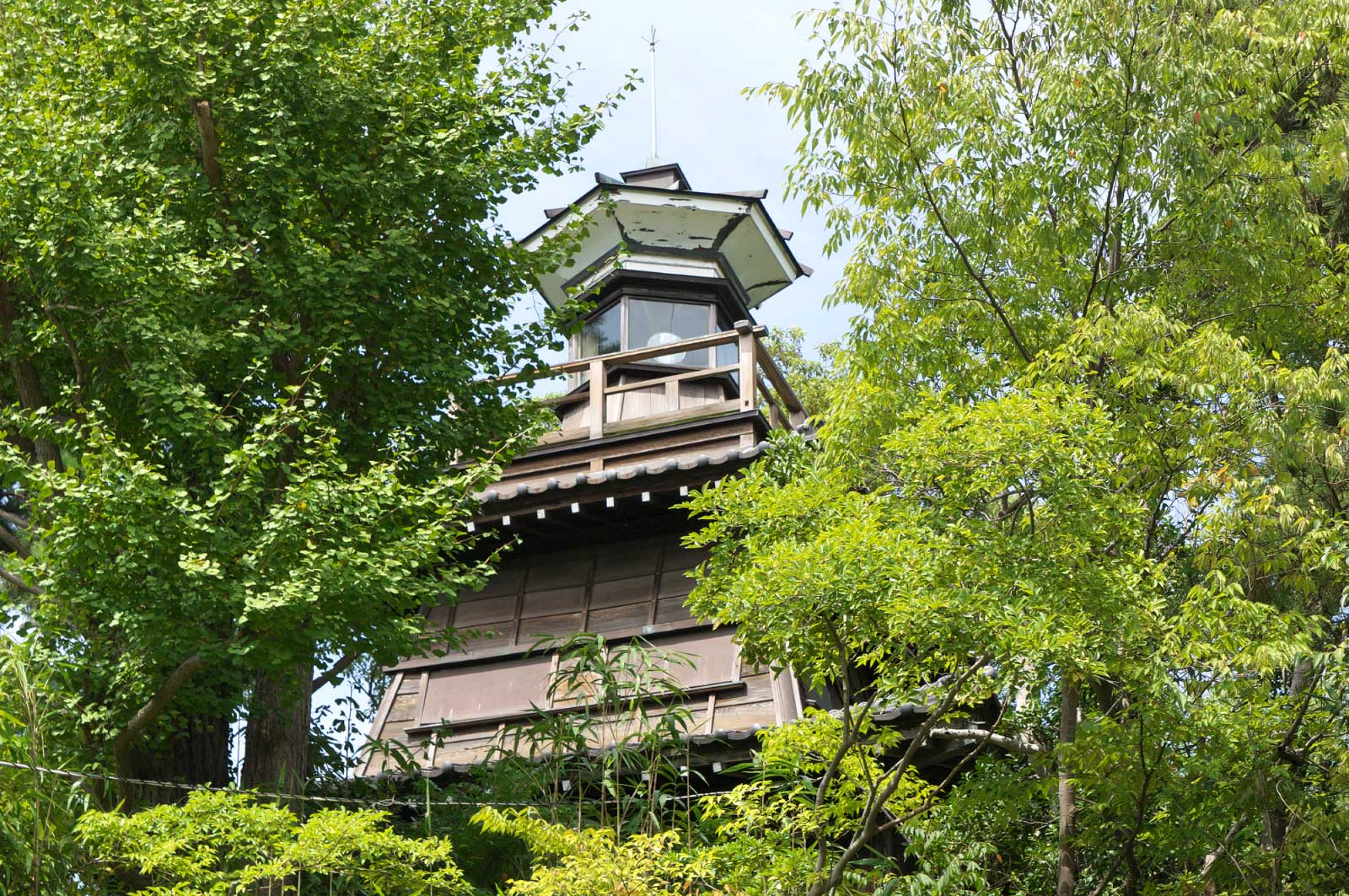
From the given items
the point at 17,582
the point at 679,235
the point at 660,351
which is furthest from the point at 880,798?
the point at 679,235

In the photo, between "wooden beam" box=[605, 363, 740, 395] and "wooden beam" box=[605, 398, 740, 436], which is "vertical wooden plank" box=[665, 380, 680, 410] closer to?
"wooden beam" box=[605, 363, 740, 395]

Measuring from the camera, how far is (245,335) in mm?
8977

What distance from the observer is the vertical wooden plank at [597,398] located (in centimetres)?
1343

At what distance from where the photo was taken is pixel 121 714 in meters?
8.65

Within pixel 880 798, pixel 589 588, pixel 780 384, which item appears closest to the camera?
pixel 880 798

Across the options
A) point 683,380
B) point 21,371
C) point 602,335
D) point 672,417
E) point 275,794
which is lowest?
point 275,794

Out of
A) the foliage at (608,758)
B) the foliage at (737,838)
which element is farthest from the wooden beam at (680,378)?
the foliage at (737,838)

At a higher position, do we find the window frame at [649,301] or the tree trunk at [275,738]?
the window frame at [649,301]

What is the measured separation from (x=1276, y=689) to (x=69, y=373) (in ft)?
34.1

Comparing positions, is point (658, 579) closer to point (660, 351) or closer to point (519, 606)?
point (519, 606)

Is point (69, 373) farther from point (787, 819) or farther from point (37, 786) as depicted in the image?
point (787, 819)

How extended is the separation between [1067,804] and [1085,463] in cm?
285

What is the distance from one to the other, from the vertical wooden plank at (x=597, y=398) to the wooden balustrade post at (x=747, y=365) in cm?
152

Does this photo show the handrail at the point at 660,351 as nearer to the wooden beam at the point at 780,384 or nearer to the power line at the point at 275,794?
Result: the wooden beam at the point at 780,384
